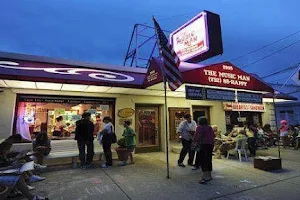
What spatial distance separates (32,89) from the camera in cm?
781

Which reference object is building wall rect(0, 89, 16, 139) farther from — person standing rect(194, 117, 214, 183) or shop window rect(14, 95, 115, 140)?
person standing rect(194, 117, 214, 183)

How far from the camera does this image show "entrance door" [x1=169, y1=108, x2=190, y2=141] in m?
10.6

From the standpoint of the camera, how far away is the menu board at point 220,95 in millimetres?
8070

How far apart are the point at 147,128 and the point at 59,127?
387cm

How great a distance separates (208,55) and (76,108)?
7.22m

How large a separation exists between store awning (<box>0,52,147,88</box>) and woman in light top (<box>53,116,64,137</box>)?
6.89 ft

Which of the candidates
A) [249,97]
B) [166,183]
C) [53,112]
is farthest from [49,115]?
[249,97]

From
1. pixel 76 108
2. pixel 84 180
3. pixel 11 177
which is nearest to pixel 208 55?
pixel 76 108

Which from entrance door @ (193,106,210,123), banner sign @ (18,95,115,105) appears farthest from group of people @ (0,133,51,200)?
entrance door @ (193,106,210,123)

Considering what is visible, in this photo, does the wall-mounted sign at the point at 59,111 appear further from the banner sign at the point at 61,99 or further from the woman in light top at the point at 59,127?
the banner sign at the point at 61,99

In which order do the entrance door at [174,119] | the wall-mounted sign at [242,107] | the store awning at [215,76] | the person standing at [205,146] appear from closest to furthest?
the person standing at [205,146]
the store awning at [215,76]
the entrance door at [174,119]
the wall-mounted sign at [242,107]

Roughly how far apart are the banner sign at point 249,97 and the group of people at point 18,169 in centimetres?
761

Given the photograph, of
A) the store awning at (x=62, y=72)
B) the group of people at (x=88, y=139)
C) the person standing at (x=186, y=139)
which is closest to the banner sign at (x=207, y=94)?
the person standing at (x=186, y=139)

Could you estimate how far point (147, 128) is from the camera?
1020cm
